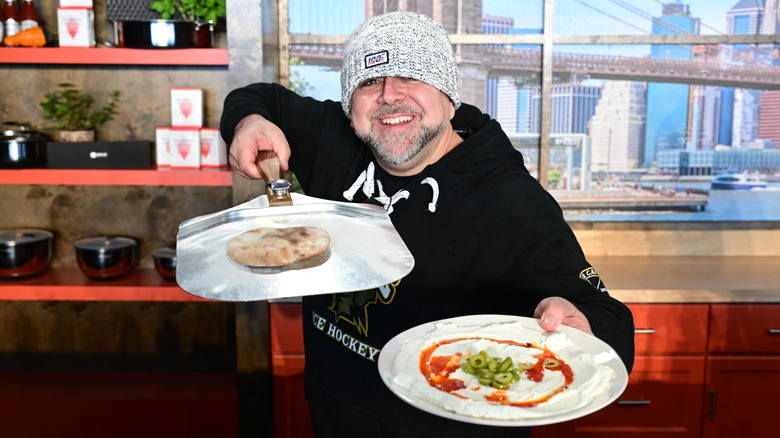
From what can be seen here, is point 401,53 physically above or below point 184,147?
above

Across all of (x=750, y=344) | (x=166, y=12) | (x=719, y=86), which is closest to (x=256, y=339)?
(x=166, y=12)

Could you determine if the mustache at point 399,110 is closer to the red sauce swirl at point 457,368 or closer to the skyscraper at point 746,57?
the red sauce swirl at point 457,368

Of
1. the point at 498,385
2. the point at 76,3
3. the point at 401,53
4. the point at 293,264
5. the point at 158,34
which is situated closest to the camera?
the point at 498,385

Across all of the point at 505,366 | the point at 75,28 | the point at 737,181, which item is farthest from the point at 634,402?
the point at 75,28

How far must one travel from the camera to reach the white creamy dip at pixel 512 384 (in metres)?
0.96

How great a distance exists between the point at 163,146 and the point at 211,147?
0.19m

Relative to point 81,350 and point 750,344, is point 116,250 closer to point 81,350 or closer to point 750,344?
point 81,350

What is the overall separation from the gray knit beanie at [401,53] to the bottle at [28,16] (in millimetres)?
1679

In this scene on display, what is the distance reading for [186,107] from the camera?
8.27 ft

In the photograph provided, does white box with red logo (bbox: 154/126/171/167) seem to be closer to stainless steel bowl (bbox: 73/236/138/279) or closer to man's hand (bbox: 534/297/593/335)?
stainless steel bowl (bbox: 73/236/138/279)

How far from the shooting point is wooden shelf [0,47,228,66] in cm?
238

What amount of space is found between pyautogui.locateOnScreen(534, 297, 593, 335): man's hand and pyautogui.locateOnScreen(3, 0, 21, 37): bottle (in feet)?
7.81

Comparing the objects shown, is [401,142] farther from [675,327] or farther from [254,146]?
[675,327]

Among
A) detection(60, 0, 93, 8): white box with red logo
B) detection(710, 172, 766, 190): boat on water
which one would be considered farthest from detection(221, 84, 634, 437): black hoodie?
detection(710, 172, 766, 190): boat on water
